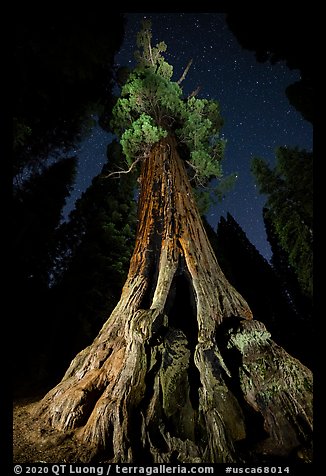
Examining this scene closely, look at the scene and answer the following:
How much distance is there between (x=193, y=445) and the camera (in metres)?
3.43

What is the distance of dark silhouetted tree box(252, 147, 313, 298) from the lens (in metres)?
11.1

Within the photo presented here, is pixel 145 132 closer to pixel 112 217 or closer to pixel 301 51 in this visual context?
pixel 301 51

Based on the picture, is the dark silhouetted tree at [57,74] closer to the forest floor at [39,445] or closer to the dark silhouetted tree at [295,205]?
the forest floor at [39,445]

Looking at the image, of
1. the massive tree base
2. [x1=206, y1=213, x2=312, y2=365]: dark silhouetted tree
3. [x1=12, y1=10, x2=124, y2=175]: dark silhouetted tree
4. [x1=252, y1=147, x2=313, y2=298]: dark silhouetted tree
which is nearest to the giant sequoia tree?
the massive tree base

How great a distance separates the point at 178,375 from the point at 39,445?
2.06 metres

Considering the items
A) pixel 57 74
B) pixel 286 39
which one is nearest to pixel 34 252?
pixel 57 74

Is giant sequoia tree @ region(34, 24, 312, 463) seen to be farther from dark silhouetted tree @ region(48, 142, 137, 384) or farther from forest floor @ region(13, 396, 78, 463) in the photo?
dark silhouetted tree @ region(48, 142, 137, 384)

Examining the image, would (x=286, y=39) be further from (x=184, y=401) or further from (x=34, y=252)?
(x=34, y=252)

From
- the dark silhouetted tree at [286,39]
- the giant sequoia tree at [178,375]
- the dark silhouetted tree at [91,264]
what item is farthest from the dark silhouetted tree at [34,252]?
the dark silhouetted tree at [286,39]

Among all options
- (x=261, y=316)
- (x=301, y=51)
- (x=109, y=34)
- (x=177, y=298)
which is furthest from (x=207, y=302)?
(x=261, y=316)

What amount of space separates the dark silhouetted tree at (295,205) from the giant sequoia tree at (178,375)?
7084 mm

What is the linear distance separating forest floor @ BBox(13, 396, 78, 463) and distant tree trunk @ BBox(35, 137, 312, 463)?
0.50 feet

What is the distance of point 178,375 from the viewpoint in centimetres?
410

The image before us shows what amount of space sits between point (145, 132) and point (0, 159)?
436 cm
